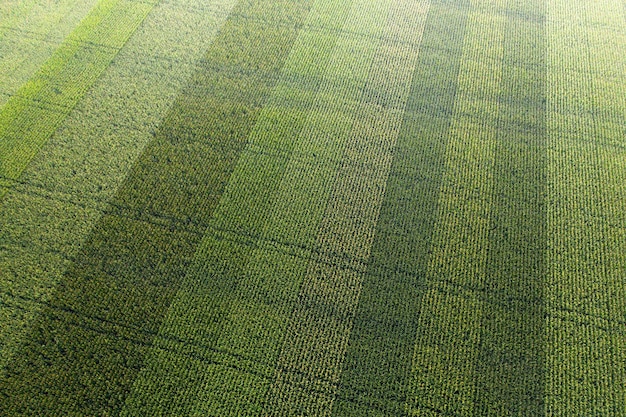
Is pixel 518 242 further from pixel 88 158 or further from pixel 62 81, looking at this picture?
pixel 62 81

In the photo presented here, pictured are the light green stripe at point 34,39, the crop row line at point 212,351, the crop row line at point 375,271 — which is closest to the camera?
the crop row line at point 212,351

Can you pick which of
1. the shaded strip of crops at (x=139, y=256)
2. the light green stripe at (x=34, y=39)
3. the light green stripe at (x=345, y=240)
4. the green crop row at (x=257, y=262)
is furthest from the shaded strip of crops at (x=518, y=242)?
the light green stripe at (x=34, y=39)

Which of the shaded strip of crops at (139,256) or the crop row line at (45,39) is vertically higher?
the crop row line at (45,39)

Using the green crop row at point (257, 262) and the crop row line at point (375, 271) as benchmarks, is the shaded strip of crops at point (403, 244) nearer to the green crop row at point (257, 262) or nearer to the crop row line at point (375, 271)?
the crop row line at point (375, 271)

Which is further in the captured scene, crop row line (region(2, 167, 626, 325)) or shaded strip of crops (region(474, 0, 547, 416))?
crop row line (region(2, 167, 626, 325))

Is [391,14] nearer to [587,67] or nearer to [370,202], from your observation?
[587,67]

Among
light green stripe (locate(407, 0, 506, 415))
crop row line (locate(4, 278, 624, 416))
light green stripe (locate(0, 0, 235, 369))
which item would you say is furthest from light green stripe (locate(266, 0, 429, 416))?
light green stripe (locate(0, 0, 235, 369))

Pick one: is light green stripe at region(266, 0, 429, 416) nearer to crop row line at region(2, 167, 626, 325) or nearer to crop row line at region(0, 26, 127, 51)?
crop row line at region(2, 167, 626, 325)

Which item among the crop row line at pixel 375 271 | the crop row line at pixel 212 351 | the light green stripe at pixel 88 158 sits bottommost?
the crop row line at pixel 212 351

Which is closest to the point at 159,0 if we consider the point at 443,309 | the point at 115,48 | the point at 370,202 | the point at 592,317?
the point at 115,48

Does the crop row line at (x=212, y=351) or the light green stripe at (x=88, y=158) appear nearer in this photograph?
the crop row line at (x=212, y=351)
